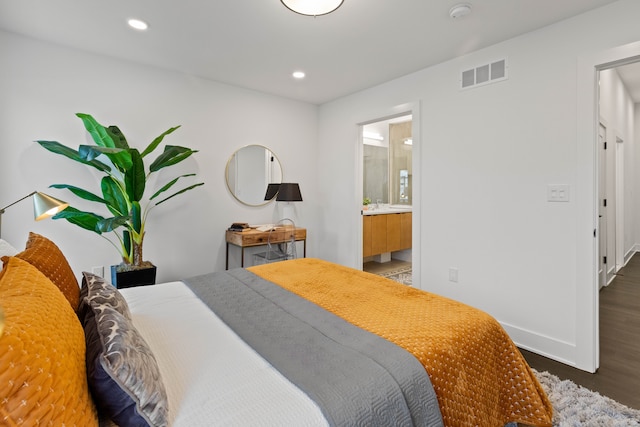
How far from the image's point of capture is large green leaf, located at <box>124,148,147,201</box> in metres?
2.77

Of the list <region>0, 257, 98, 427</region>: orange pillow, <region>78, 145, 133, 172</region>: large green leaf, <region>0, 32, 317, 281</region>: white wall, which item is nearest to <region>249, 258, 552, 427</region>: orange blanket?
<region>0, 257, 98, 427</region>: orange pillow

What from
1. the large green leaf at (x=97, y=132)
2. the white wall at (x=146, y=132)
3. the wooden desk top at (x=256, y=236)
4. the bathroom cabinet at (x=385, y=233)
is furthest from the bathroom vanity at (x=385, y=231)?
the large green leaf at (x=97, y=132)

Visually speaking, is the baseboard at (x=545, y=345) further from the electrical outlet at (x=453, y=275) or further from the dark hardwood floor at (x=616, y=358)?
the electrical outlet at (x=453, y=275)

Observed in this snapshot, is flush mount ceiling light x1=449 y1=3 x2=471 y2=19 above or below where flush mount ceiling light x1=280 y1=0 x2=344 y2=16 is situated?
above

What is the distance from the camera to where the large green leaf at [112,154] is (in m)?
2.37

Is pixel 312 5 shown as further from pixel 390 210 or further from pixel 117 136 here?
pixel 390 210

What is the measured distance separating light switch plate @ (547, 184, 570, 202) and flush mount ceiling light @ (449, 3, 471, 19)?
139cm

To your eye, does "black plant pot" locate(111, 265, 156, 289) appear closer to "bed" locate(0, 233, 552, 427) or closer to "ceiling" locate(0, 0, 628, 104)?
"bed" locate(0, 233, 552, 427)

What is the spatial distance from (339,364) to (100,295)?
0.94 metres

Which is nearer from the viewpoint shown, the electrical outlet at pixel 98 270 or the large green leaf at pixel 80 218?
the large green leaf at pixel 80 218

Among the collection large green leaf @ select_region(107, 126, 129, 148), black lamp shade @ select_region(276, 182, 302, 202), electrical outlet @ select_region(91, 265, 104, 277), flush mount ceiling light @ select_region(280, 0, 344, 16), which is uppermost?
flush mount ceiling light @ select_region(280, 0, 344, 16)

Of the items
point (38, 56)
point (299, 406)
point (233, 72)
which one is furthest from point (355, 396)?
point (38, 56)

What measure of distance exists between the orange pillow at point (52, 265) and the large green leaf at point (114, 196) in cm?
151

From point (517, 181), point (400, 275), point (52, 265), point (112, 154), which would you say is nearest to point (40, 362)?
point (52, 265)
